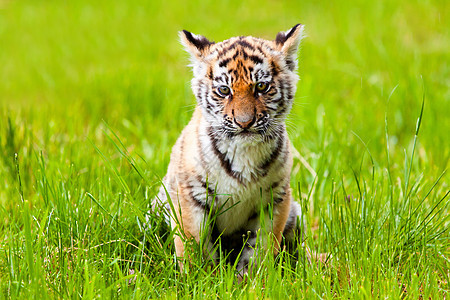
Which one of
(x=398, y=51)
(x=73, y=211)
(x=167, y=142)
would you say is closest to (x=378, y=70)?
(x=398, y=51)

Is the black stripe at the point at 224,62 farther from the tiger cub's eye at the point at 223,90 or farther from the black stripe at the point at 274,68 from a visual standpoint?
the black stripe at the point at 274,68

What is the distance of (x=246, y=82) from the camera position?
3891mm

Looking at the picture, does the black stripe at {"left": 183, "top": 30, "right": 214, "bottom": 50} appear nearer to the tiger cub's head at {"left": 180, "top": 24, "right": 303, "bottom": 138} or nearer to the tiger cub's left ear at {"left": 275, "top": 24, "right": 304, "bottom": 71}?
the tiger cub's head at {"left": 180, "top": 24, "right": 303, "bottom": 138}

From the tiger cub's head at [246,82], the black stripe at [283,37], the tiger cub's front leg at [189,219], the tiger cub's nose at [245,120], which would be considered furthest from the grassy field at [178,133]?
the black stripe at [283,37]

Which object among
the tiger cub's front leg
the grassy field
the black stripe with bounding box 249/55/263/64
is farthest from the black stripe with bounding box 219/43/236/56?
the tiger cub's front leg

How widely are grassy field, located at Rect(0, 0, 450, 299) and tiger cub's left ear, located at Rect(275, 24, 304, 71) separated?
628 mm

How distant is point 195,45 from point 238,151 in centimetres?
85

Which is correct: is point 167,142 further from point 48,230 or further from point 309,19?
point 309,19

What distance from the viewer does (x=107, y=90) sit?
25.3ft

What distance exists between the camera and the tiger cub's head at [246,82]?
3.85 meters

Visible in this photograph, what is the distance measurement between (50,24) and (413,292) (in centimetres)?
1088

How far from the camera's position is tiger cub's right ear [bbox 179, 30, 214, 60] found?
422 cm

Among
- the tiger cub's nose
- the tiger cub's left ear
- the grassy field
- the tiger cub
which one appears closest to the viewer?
the grassy field

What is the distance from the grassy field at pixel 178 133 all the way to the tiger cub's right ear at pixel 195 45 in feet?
1.22
